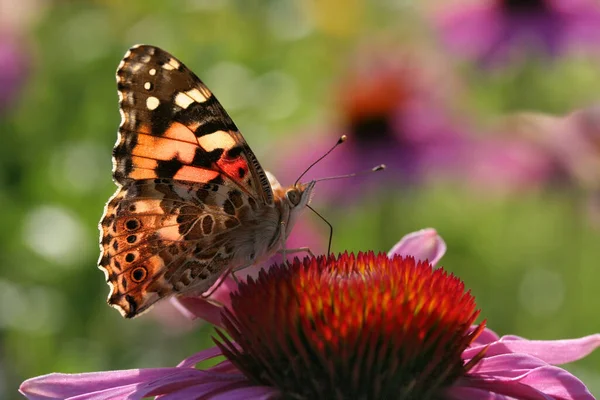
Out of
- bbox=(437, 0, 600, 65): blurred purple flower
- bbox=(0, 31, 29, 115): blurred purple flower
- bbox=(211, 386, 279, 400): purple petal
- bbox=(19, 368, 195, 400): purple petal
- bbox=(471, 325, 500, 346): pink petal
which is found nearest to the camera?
bbox=(211, 386, 279, 400): purple petal

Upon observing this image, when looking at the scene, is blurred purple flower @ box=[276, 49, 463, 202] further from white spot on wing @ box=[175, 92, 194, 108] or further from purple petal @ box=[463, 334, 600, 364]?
purple petal @ box=[463, 334, 600, 364]

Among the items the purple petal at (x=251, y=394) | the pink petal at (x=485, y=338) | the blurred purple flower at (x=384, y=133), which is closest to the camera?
the purple petal at (x=251, y=394)

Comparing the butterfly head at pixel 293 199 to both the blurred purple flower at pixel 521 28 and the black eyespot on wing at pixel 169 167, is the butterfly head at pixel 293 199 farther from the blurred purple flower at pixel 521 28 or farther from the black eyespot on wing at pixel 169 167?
the blurred purple flower at pixel 521 28

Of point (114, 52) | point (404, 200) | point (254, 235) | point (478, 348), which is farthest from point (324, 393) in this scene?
point (114, 52)

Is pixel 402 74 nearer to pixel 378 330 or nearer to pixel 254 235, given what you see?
pixel 254 235

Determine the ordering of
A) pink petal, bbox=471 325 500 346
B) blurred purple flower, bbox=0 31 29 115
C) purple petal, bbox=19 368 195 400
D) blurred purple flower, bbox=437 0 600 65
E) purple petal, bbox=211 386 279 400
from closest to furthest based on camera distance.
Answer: purple petal, bbox=211 386 279 400, purple petal, bbox=19 368 195 400, pink petal, bbox=471 325 500 346, blurred purple flower, bbox=437 0 600 65, blurred purple flower, bbox=0 31 29 115

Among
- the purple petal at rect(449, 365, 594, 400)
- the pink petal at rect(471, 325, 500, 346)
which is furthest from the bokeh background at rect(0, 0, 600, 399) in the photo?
the purple petal at rect(449, 365, 594, 400)

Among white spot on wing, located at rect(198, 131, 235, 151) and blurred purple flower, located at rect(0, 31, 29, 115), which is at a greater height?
blurred purple flower, located at rect(0, 31, 29, 115)

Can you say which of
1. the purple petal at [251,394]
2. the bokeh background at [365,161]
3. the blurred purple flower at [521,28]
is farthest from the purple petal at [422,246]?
the blurred purple flower at [521,28]
